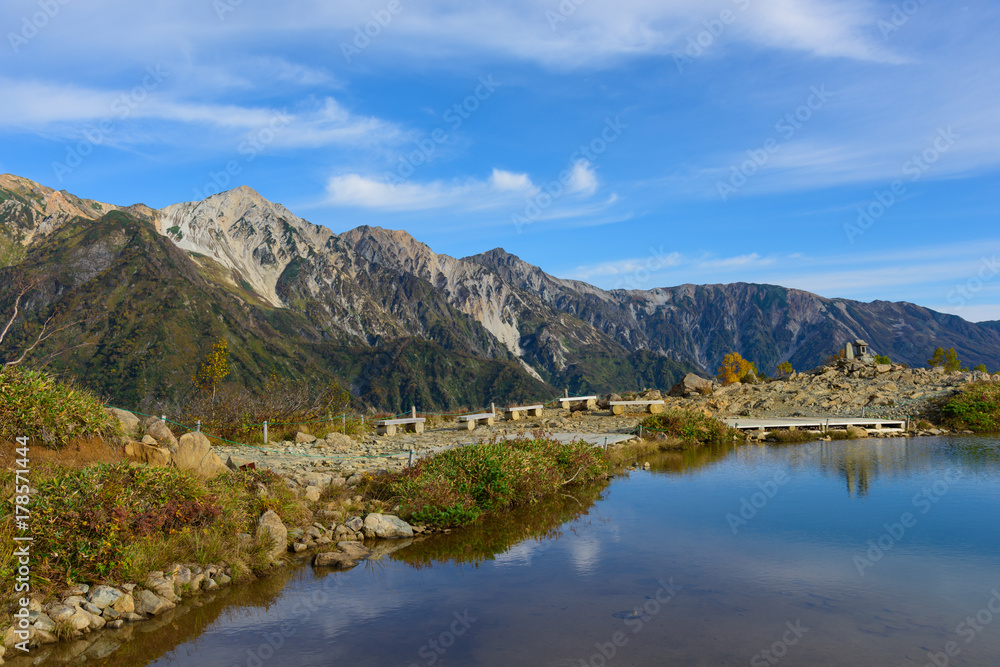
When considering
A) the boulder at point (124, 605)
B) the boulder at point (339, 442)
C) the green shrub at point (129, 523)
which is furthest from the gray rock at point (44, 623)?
the boulder at point (339, 442)

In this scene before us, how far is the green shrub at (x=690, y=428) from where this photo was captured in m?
36.5

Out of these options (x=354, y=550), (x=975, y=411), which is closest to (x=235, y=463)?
(x=354, y=550)

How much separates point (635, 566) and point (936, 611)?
589 cm

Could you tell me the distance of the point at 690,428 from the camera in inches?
1444

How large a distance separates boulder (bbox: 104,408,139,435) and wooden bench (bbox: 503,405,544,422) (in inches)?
1003

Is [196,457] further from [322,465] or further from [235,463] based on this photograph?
[322,465]

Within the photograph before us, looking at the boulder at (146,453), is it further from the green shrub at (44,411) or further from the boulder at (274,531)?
the boulder at (274,531)

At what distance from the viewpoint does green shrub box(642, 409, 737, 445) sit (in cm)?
3647

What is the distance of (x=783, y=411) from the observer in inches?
1791

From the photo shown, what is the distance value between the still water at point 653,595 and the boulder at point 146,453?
5439 millimetres

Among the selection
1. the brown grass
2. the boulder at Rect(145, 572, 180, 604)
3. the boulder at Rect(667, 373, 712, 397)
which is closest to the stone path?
the brown grass

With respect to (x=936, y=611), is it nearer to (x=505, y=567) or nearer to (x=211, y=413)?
(x=505, y=567)

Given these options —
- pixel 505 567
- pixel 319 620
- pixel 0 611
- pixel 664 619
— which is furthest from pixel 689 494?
pixel 0 611

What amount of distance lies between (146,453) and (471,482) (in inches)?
372
